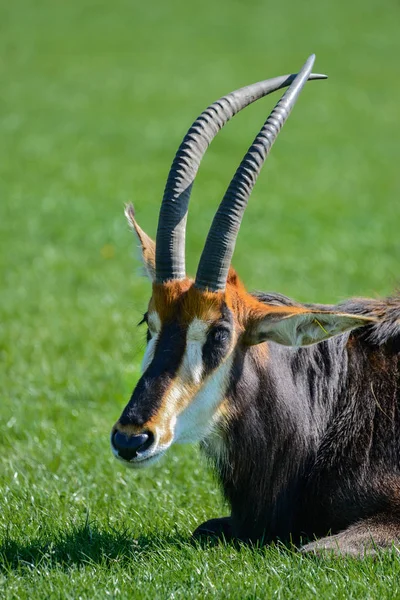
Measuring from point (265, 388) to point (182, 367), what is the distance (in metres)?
0.57

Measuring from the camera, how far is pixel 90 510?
20.4 feet

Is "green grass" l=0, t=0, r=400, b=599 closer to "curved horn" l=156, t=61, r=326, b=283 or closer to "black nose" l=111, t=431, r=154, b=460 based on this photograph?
"black nose" l=111, t=431, r=154, b=460

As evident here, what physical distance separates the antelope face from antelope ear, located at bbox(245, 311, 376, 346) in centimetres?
12

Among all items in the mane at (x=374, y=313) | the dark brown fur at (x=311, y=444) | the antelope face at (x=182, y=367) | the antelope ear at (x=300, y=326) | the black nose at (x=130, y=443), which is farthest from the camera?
the mane at (x=374, y=313)

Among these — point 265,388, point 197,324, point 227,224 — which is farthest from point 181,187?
point 265,388

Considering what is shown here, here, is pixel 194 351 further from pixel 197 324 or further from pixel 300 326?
pixel 300 326

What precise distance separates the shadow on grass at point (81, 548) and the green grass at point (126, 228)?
0.02 meters

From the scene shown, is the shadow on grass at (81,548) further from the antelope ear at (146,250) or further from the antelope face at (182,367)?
the antelope ear at (146,250)

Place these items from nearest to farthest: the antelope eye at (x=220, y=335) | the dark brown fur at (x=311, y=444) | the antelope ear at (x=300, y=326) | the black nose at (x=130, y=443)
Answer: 1. the black nose at (x=130, y=443)
2. the antelope ear at (x=300, y=326)
3. the antelope eye at (x=220, y=335)
4. the dark brown fur at (x=311, y=444)

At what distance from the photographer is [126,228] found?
17375 mm

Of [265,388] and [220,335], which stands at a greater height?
[220,335]

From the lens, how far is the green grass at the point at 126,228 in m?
5.18

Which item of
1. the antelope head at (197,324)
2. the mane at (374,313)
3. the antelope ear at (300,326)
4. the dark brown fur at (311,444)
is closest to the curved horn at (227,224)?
the antelope head at (197,324)

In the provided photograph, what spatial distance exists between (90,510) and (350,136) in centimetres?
2527
